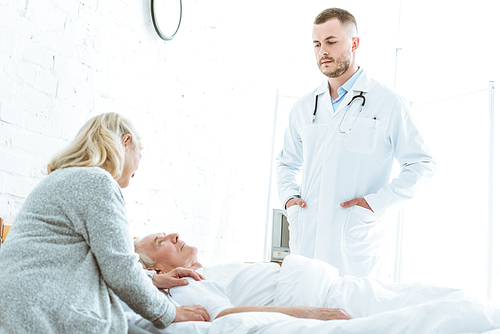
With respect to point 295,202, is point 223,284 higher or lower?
lower

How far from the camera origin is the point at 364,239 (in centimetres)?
203

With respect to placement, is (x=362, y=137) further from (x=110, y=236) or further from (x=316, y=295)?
(x=110, y=236)

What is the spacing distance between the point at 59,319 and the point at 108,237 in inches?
7.6

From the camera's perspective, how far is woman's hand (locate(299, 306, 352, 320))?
4.17ft

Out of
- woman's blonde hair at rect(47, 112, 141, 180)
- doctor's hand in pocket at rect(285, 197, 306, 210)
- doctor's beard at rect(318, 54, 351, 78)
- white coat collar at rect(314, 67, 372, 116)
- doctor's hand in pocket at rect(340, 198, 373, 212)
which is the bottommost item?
doctor's hand in pocket at rect(285, 197, 306, 210)

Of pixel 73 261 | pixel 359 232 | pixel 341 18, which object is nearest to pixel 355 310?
pixel 359 232

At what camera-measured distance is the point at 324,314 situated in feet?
4.19

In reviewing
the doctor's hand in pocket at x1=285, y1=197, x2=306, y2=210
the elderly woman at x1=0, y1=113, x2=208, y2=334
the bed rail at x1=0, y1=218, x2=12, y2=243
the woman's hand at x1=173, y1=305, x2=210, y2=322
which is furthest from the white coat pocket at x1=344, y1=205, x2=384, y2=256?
the bed rail at x1=0, y1=218, x2=12, y2=243

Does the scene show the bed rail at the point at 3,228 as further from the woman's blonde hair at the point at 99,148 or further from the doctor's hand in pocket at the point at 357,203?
the doctor's hand in pocket at the point at 357,203

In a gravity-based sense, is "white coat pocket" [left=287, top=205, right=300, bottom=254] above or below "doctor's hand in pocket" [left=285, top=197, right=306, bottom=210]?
below

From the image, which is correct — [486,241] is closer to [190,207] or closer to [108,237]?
[190,207]

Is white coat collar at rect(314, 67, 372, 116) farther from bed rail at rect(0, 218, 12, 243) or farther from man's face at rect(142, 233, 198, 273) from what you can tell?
bed rail at rect(0, 218, 12, 243)

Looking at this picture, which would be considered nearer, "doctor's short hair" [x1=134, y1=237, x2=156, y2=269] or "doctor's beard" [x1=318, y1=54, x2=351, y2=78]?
"doctor's short hair" [x1=134, y1=237, x2=156, y2=269]

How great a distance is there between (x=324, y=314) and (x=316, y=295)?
0.49 ft
